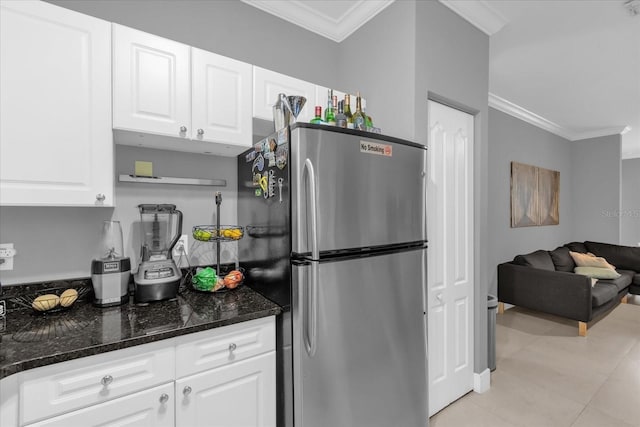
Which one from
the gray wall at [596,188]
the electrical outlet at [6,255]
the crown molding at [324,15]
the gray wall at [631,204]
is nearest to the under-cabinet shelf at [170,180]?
the electrical outlet at [6,255]

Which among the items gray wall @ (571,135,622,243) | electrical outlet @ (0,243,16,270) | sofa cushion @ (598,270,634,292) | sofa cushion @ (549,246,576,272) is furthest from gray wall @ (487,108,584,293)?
electrical outlet @ (0,243,16,270)

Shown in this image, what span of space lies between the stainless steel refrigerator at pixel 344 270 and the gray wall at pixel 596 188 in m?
6.02

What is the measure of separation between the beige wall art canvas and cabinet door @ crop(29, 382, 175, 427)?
15.1 feet

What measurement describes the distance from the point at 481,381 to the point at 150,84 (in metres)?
2.87

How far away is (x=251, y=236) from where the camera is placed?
180cm

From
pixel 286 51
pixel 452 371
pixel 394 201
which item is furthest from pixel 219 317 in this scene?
pixel 286 51

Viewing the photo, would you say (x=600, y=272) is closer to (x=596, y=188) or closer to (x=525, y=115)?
(x=596, y=188)

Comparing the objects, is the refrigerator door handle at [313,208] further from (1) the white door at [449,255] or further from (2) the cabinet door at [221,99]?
(1) the white door at [449,255]

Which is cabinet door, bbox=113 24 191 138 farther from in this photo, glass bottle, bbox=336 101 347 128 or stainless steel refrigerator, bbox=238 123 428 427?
glass bottle, bbox=336 101 347 128

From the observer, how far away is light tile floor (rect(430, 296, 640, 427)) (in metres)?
2.05

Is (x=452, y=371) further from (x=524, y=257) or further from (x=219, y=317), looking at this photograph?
(x=524, y=257)

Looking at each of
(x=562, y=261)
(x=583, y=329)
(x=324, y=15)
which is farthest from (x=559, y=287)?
(x=324, y=15)

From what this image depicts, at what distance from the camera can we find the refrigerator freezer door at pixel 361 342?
132 cm

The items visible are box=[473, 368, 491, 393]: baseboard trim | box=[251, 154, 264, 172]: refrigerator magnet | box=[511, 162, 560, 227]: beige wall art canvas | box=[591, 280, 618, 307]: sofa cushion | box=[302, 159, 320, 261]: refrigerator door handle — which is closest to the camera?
box=[302, 159, 320, 261]: refrigerator door handle
